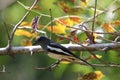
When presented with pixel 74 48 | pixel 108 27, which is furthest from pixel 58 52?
pixel 108 27

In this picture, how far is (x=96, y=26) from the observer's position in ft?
4.04

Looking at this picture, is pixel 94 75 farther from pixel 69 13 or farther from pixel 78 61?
pixel 69 13

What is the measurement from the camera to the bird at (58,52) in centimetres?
110

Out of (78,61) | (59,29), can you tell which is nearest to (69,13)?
(59,29)

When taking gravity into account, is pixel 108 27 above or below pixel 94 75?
above

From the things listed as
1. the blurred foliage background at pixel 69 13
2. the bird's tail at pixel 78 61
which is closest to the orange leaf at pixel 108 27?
the blurred foliage background at pixel 69 13

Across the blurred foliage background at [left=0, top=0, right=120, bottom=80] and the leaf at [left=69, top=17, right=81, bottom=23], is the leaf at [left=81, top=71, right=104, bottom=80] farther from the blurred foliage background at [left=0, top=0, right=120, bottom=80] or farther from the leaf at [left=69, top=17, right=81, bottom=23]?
the leaf at [left=69, top=17, right=81, bottom=23]

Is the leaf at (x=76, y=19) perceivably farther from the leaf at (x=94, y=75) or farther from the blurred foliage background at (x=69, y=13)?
the leaf at (x=94, y=75)

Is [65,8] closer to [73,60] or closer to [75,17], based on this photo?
[75,17]

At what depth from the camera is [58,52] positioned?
3.74 ft

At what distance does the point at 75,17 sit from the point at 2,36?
2.55ft

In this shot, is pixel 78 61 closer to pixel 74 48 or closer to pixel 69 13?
pixel 74 48

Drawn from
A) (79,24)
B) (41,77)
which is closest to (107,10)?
(79,24)

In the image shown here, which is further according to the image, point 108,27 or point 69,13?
point 69,13
